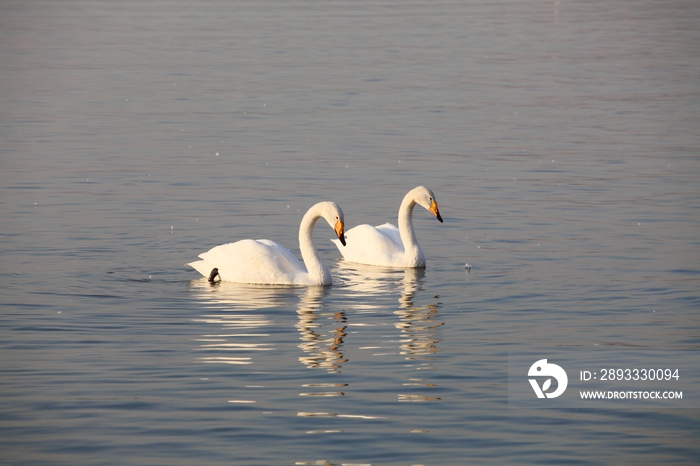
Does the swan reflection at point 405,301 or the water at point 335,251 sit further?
the swan reflection at point 405,301

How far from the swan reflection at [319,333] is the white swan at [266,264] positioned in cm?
45

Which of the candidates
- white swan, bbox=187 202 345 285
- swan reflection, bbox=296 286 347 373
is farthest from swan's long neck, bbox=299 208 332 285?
swan reflection, bbox=296 286 347 373

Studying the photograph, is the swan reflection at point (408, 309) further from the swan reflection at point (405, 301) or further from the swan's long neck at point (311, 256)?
the swan's long neck at point (311, 256)

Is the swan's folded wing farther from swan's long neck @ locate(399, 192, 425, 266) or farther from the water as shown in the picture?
swan's long neck @ locate(399, 192, 425, 266)

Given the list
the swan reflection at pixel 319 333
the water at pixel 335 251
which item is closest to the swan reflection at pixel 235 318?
the water at pixel 335 251

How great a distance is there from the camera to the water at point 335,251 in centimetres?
1023

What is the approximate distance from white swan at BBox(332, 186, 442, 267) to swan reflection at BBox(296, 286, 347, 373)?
2.18 metres

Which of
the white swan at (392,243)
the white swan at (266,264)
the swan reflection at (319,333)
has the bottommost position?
the swan reflection at (319,333)

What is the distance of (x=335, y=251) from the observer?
1975cm

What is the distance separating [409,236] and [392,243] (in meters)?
0.43

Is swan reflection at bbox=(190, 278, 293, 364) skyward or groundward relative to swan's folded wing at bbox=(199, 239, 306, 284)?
groundward

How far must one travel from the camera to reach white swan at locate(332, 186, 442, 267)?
17.7 metres

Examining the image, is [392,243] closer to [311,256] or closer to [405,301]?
[311,256]

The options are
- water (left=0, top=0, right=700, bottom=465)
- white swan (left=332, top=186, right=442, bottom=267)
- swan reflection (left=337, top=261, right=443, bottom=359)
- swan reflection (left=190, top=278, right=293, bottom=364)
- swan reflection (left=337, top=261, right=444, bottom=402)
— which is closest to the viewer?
water (left=0, top=0, right=700, bottom=465)
